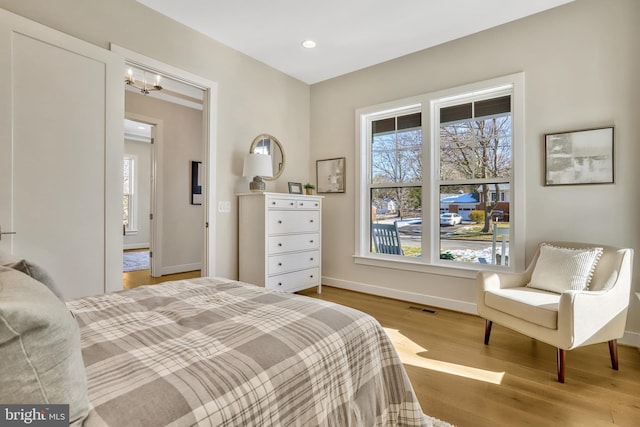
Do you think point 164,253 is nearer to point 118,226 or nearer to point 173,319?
point 118,226

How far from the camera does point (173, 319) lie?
117 centimetres

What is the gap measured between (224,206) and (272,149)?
3.33 feet

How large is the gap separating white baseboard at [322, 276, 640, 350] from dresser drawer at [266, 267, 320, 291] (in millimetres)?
416

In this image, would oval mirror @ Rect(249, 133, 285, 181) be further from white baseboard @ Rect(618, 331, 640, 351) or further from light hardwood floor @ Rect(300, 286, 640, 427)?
white baseboard @ Rect(618, 331, 640, 351)

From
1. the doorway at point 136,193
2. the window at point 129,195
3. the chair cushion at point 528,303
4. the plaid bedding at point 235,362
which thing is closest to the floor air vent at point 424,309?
the chair cushion at point 528,303

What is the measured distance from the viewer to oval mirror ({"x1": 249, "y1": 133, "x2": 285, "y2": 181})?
3.75m

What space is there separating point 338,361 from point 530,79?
312 cm

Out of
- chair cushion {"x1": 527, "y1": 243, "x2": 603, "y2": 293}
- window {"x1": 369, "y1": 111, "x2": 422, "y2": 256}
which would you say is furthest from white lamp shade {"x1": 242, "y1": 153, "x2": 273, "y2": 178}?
chair cushion {"x1": 527, "y1": 243, "x2": 603, "y2": 293}

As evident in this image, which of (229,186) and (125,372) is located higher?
(229,186)

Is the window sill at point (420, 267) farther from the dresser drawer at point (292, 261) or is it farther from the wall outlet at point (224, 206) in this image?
the wall outlet at point (224, 206)

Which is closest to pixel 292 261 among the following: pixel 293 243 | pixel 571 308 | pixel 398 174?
pixel 293 243

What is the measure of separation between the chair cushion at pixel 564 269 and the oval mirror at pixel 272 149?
292cm

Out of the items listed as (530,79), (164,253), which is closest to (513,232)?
(530,79)

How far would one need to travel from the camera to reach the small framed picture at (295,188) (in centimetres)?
391
